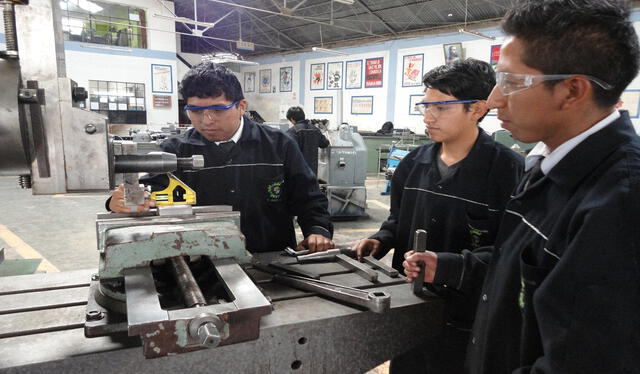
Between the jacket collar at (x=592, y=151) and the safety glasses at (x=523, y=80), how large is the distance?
0.23 ft

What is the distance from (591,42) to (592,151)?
0.58ft

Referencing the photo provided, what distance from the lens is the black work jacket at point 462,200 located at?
3.84 feet

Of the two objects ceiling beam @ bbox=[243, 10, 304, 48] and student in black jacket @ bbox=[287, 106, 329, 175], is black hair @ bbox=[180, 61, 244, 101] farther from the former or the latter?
ceiling beam @ bbox=[243, 10, 304, 48]

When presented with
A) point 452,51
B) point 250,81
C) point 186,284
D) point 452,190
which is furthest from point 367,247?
point 250,81

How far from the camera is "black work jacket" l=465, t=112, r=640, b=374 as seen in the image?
572 mm

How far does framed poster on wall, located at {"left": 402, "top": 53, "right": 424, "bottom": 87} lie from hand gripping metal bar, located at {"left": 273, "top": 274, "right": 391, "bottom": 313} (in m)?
9.32

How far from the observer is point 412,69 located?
32.5 feet

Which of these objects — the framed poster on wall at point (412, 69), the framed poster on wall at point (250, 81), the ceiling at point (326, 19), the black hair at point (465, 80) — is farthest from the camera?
the framed poster on wall at point (250, 81)

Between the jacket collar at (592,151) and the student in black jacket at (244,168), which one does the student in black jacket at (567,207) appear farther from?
the student in black jacket at (244,168)

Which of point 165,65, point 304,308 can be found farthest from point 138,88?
point 304,308

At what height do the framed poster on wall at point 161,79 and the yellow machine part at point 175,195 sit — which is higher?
the framed poster on wall at point 161,79

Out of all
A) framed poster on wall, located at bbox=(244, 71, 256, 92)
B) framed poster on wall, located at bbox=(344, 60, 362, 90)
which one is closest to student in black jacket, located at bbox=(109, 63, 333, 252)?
framed poster on wall, located at bbox=(344, 60, 362, 90)

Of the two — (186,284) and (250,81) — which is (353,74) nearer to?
(250,81)

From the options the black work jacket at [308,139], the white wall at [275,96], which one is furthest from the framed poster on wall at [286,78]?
the black work jacket at [308,139]
